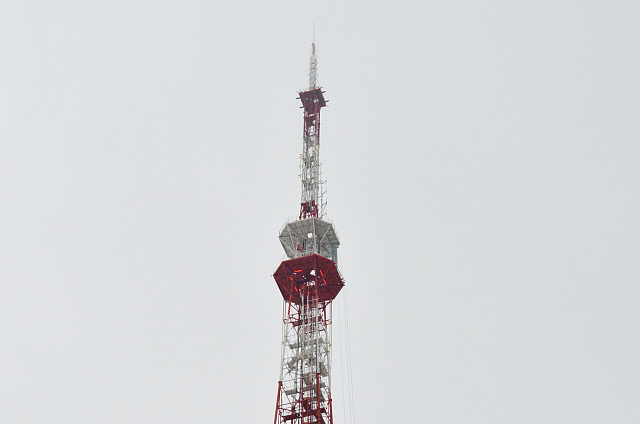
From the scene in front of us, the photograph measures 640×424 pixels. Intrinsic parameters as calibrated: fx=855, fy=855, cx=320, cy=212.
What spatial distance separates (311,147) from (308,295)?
24.9 metres

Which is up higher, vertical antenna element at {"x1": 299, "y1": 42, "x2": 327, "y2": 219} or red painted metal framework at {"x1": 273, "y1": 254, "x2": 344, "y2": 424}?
vertical antenna element at {"x1": 299, "y1": 42, "x2": 327, "y2": 219}

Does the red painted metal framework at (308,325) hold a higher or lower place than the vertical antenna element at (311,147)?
lower

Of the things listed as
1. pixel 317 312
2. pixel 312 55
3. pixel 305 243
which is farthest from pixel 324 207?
pixel 312 55

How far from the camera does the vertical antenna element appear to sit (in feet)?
377

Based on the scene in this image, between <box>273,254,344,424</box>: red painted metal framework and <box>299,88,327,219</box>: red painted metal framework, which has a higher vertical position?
<box>299,88,327,219</box>: red painted metal framework

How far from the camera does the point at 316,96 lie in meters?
127

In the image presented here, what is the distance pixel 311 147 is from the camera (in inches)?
4835

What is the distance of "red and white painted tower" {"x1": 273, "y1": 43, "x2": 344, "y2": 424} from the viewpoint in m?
98.1

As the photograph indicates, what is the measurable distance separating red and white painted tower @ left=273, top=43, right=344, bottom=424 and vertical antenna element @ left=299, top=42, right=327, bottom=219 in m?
0.14

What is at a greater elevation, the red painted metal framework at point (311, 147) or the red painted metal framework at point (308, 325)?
the red painted metal framework at point (311, 147)

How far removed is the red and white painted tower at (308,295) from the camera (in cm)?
9812

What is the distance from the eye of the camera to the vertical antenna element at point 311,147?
11479cm

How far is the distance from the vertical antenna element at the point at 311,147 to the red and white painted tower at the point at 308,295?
14 centimetres

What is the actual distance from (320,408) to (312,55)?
2309 inches
